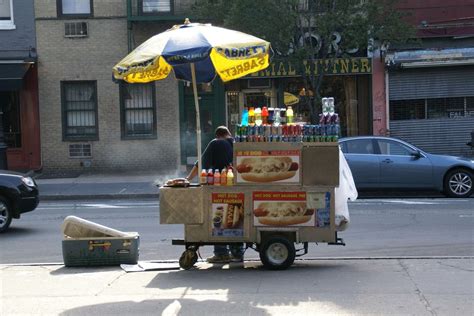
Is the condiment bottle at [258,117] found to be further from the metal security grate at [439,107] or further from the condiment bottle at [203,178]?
the metal security grate at [439,107]

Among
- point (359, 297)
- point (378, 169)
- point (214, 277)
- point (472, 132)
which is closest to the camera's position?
point (359, 297)

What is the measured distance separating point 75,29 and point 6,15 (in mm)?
2346

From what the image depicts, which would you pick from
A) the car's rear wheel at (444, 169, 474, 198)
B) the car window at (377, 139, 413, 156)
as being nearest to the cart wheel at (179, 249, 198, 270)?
the car window at (377, 139, 413, 156)

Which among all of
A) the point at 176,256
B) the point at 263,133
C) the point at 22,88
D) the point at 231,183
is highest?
the point at 22,88

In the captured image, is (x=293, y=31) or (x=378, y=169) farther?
(x=293, y=31)

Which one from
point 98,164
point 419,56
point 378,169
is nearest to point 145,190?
point 98,164

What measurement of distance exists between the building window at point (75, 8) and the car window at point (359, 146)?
34.4 feet

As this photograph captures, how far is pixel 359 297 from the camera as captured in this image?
6.47 m

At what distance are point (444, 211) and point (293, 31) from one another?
6927mm

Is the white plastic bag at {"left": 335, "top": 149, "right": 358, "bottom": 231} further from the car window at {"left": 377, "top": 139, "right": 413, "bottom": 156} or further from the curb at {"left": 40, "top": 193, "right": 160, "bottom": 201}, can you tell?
the curb at {"left": 40, "top": 193, "right": 160, "bottom": 201}

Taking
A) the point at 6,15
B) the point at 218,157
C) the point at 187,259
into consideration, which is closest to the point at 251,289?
the point at 187,259

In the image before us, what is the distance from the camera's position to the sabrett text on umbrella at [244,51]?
7668 mm

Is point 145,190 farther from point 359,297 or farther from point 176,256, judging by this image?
point 359,297

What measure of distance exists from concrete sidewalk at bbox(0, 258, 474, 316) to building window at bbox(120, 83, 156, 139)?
44.9 feet
